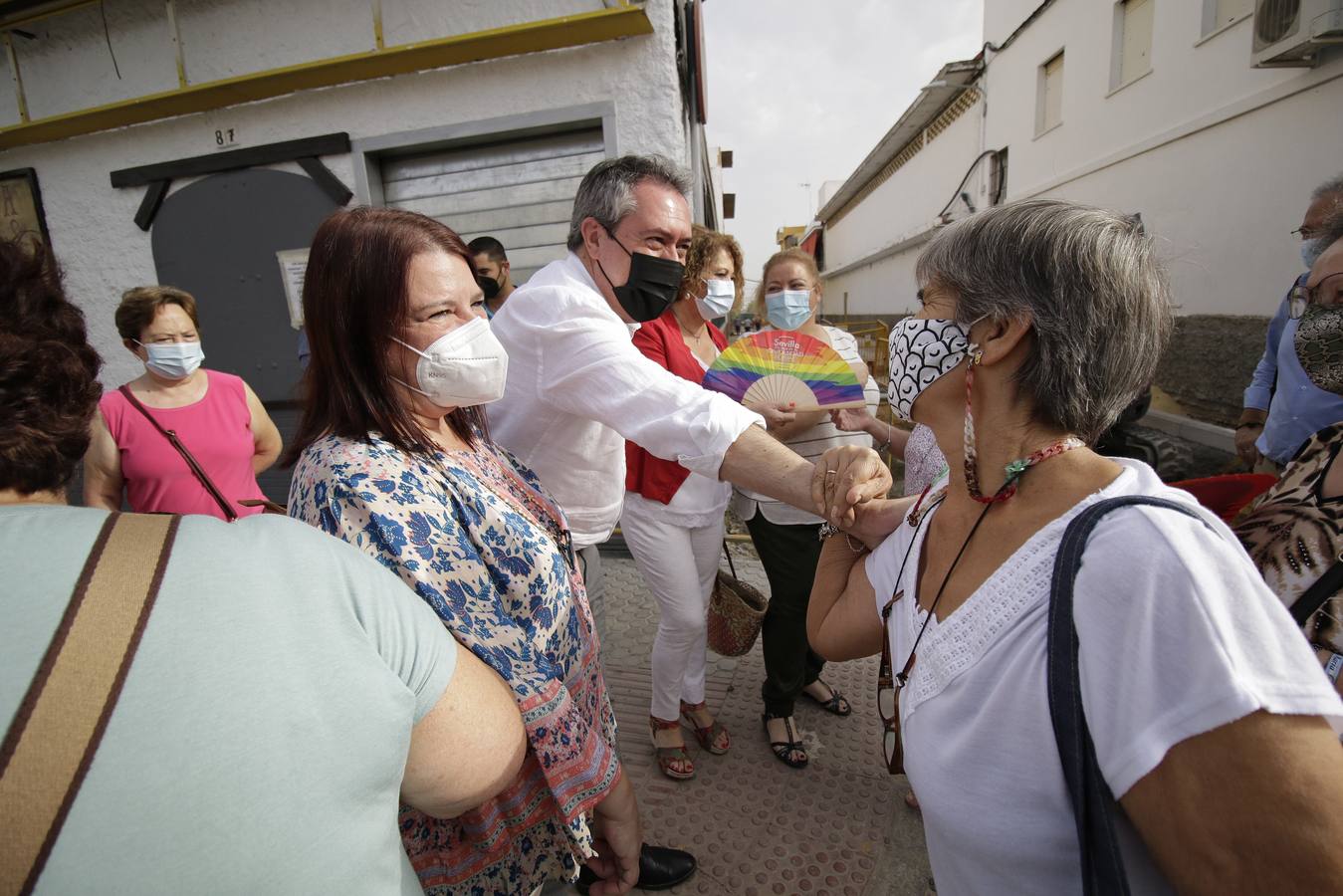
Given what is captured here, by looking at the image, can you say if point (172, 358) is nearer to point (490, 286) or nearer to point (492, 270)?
point (490, 286)

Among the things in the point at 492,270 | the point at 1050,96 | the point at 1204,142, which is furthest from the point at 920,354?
the point at 1050,96

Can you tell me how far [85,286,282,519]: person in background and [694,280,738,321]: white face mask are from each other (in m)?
2.12

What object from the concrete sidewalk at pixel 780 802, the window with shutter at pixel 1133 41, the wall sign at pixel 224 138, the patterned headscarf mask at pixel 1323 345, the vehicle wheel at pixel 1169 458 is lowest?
the concrete sidewalk at pixel 780 802

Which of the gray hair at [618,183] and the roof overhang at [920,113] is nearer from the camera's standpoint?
the gray hair at [618,183]

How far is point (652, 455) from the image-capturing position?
243cm

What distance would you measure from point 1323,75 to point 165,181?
10406 mm

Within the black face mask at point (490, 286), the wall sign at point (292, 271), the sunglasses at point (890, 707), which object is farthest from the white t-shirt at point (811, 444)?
the wall sign at point (292, 271)

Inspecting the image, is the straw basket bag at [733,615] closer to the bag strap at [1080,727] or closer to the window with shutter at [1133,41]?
the bag strap at [1080,727]

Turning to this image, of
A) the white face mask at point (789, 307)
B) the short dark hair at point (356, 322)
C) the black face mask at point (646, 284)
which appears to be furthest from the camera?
the white face mask at point (789, 307)

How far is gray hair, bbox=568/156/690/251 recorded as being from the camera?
2.07 meters

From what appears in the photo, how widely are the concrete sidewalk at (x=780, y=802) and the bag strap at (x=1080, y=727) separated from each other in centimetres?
152

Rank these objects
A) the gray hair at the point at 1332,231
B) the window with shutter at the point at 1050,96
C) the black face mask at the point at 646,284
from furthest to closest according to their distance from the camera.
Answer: the window with shutter at the point at 1050,96, the black face mask at the point at 646,284, the gray hair at the point at 1332,231

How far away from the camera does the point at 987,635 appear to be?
1.01m

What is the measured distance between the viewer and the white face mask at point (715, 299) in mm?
2941
